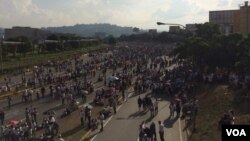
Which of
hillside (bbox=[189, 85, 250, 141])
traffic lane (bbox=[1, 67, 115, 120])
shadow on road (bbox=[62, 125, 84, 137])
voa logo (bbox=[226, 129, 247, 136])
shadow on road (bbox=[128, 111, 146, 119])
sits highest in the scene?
voa logo (bbox=[226, 129, 247, 136])

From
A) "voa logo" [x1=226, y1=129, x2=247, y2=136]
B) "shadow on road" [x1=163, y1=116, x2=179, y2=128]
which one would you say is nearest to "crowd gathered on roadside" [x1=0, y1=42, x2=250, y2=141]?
"shadow on road" [x1=163, y1=116, x2=179, y2=128]

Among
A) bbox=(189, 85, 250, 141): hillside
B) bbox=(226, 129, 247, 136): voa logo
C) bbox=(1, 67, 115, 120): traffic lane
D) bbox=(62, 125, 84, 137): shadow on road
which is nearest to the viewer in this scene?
bbox=(226, 129, 247, 136): voa logo

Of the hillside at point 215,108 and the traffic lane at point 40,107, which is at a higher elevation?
the hillside at point 215,108

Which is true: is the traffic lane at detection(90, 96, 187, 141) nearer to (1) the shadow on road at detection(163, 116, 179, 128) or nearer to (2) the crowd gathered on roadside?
(1) the shadow on road at detection(163, 116, 179, 128)

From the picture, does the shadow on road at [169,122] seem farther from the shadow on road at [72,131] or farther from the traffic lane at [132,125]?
the shadow on road at [72,131]

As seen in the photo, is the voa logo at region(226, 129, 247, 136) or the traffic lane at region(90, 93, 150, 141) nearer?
the voa logo at region(226, 129, 247, 136)

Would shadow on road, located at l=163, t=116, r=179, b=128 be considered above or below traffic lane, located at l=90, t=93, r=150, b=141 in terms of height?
above

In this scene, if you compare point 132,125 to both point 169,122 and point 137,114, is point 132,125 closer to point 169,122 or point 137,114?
point 169,122

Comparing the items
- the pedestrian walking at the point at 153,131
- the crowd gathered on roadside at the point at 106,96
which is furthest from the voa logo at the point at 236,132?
the pedestrian walking at the point at 153,131

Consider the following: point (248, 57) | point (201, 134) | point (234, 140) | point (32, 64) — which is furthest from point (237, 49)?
point (32, 64)

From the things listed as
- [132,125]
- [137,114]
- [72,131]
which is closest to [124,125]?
[132,125]

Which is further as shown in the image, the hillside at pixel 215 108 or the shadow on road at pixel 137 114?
the shadow on road at pixel 137 114
